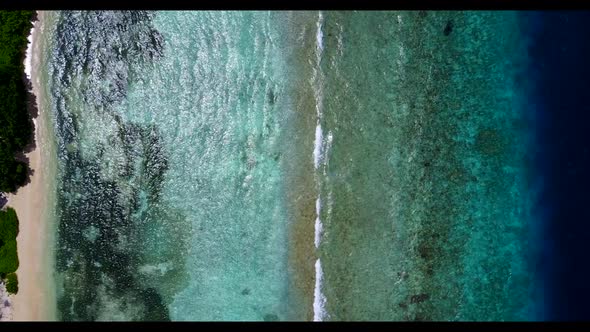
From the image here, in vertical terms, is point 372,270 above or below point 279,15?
below

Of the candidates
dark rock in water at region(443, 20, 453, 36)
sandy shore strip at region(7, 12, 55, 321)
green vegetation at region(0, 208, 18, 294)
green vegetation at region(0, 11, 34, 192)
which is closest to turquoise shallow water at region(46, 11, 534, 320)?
dark rock in water at region(443, 20, 453, 36)

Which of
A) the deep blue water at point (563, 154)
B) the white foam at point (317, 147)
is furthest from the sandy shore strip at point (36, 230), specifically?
the deep blue water at point (563, 154)

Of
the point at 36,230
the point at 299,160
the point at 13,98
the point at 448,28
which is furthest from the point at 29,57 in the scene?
the point at 448,28

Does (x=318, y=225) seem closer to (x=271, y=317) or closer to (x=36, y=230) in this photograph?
(x=271, y=317)
